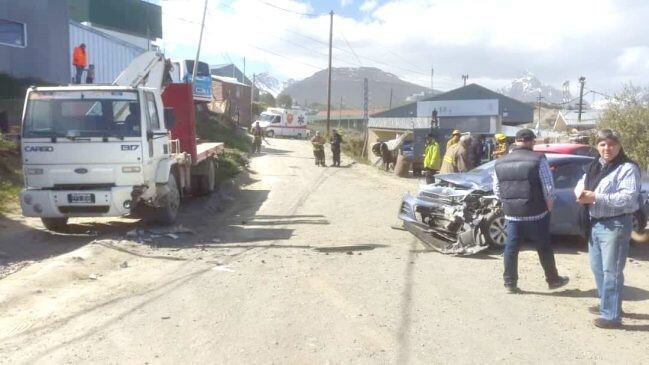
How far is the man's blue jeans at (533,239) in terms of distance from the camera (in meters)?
6.41

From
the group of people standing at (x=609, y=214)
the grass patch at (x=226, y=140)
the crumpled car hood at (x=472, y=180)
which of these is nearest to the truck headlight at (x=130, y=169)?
the crumpled car hood at (x=472, y=180)

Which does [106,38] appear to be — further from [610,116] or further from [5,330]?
[5,330]

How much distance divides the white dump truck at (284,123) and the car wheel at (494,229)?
42.1 m

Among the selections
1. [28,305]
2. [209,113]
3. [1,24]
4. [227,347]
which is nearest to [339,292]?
[227,347]

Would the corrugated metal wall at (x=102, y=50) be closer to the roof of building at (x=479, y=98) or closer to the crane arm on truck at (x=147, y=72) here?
the crane arm on truck at (x=147, y=72)

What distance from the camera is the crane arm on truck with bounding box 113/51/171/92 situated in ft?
36.9

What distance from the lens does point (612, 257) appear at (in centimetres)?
527

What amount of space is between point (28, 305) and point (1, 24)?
1828 cm

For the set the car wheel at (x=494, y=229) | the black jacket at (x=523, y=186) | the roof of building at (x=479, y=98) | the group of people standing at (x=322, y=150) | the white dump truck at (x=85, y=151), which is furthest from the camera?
the roof of building at (x=479, y=98)

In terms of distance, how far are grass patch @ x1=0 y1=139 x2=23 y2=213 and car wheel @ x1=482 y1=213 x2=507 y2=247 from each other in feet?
27.8

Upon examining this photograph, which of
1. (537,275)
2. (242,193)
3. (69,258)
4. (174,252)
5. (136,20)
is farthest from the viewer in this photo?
(136,20)

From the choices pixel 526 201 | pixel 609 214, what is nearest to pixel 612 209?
pixel 609 214

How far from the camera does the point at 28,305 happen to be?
19.9ft

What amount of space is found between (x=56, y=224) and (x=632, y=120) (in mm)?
14232
